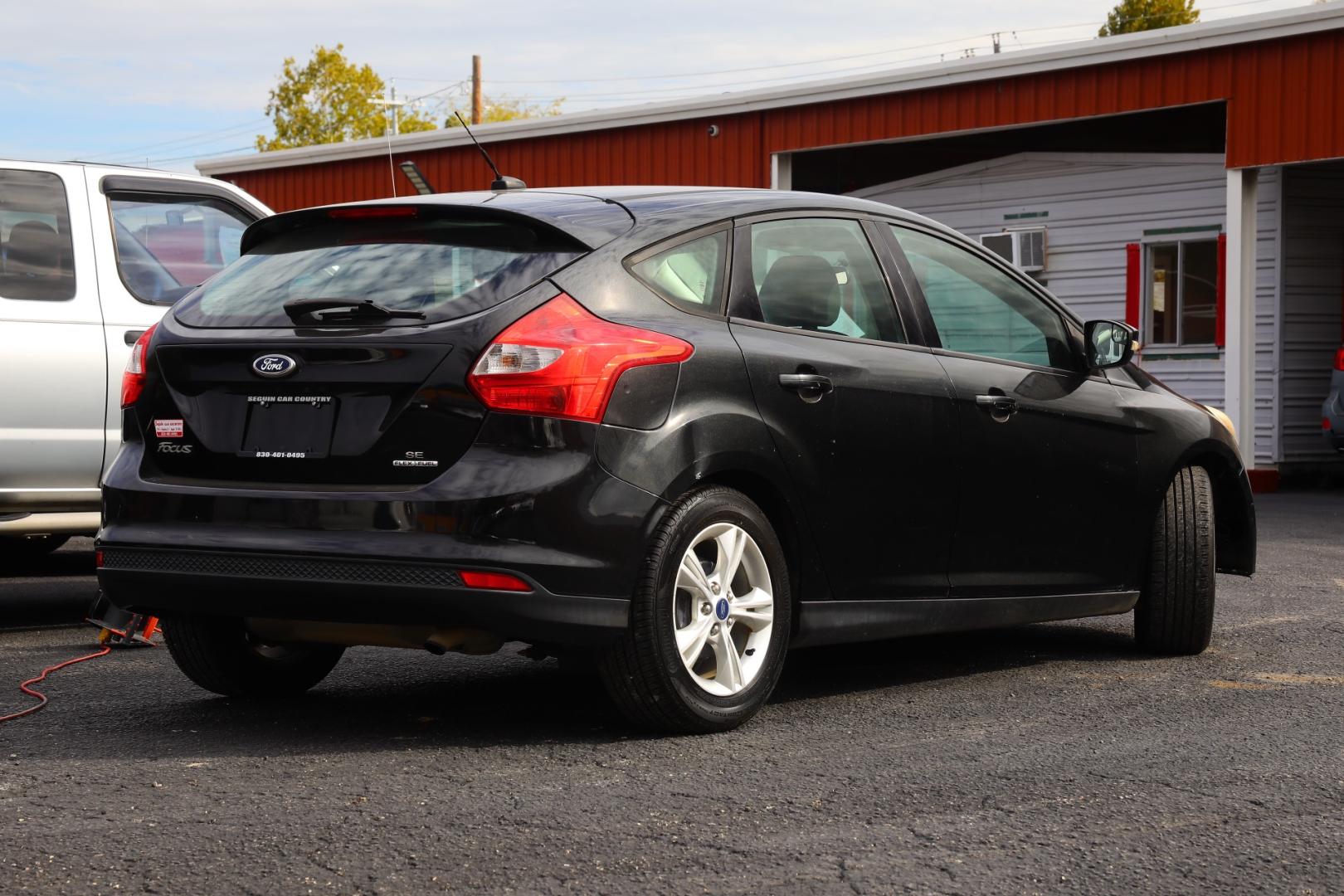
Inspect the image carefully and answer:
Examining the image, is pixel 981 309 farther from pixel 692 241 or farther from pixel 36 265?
pixel 36 265

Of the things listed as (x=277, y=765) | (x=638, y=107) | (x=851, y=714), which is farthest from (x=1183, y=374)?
(x=277, y=765)

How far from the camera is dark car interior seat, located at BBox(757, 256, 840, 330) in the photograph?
5.16m

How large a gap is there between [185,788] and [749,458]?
173cm

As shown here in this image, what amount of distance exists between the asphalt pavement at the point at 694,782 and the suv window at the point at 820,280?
1190 millimetres

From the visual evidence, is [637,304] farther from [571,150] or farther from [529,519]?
[571,150]

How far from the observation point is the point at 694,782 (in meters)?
4.23

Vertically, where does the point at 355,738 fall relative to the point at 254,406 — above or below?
below

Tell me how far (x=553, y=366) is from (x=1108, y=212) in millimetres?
17002

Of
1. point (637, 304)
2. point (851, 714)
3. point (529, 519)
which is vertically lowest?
point (851, 714)

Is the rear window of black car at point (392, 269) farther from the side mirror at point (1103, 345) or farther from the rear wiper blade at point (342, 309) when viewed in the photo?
the side mirror at point (1103, 345)

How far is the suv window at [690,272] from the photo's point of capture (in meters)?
4.84

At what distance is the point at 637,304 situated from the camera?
4.72m

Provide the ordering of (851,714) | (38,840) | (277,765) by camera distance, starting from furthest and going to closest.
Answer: (851,714) < (277,765) < (38,840)

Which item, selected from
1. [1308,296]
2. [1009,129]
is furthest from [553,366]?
[1308,296]
